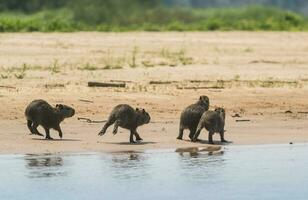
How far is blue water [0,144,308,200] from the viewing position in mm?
11516

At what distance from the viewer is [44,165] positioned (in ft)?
42.1

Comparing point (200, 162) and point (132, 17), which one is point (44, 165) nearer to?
point (200, 162)

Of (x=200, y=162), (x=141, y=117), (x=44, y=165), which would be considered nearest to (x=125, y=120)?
(x=141, y=117)

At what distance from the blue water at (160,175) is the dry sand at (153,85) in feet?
2.44

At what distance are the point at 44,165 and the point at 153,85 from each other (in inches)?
284

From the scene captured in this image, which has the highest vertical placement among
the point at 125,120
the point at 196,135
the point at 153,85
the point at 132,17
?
the point at 132,17

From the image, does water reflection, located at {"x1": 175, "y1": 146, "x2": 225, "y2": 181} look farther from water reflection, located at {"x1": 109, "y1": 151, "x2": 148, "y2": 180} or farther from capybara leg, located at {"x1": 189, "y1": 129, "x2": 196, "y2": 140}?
capybara leg, located at {"x1": 189, "y1": 129, "x2": 196, "y2": 140}

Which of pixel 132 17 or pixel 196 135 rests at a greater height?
pixel 132 17

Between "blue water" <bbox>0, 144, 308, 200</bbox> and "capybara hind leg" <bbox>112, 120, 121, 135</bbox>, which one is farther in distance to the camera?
"capybara hind leg" <bbox>112, 120, 121, 135</bbox>

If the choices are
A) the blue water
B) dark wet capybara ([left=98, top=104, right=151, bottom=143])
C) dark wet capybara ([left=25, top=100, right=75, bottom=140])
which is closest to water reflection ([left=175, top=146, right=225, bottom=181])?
the blue water

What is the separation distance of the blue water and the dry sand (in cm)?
74

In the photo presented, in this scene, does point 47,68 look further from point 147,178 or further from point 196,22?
point 196,22

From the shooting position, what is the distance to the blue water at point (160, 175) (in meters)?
11.5

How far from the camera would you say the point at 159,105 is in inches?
702
